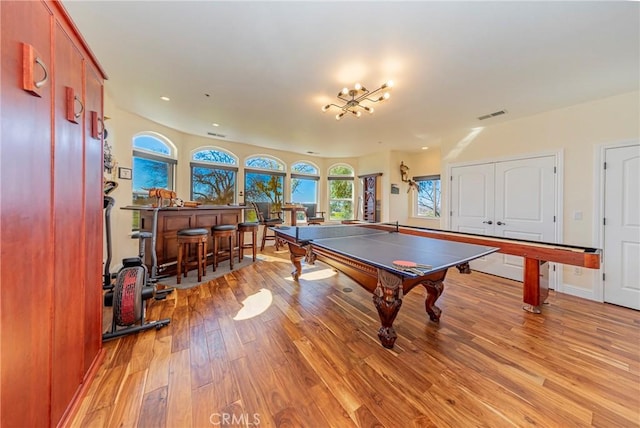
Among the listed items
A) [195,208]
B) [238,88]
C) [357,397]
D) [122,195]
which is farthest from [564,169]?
[122,195]

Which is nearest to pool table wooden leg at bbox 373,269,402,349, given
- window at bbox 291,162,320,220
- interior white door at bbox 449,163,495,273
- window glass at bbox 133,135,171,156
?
interior white door at bbox 449,163,495,273

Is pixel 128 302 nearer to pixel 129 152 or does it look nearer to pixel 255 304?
pixel 255 304

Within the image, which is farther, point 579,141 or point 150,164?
point 150,164

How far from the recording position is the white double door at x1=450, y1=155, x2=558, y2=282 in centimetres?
353

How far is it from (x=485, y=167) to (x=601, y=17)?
8.84ft

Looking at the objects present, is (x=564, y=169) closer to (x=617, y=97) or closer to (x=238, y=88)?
(x=617, y=97)

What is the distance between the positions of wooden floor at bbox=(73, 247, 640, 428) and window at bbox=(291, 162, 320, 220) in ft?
15.1

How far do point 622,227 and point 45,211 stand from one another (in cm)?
555

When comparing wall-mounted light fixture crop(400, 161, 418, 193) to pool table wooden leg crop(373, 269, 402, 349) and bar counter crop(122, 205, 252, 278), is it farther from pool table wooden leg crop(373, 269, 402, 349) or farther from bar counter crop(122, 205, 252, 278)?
pool table wooden leg crop(373, 269, 402, 349)

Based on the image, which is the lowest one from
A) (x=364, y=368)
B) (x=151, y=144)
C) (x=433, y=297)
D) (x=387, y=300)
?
(x=364, y=368)

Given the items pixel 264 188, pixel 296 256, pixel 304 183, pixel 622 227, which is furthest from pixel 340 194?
pixel 622 227

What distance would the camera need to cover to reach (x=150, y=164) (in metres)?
4.52

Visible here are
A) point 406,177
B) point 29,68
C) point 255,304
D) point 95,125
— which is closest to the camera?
point 29,68

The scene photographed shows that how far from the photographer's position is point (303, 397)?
1.40m
